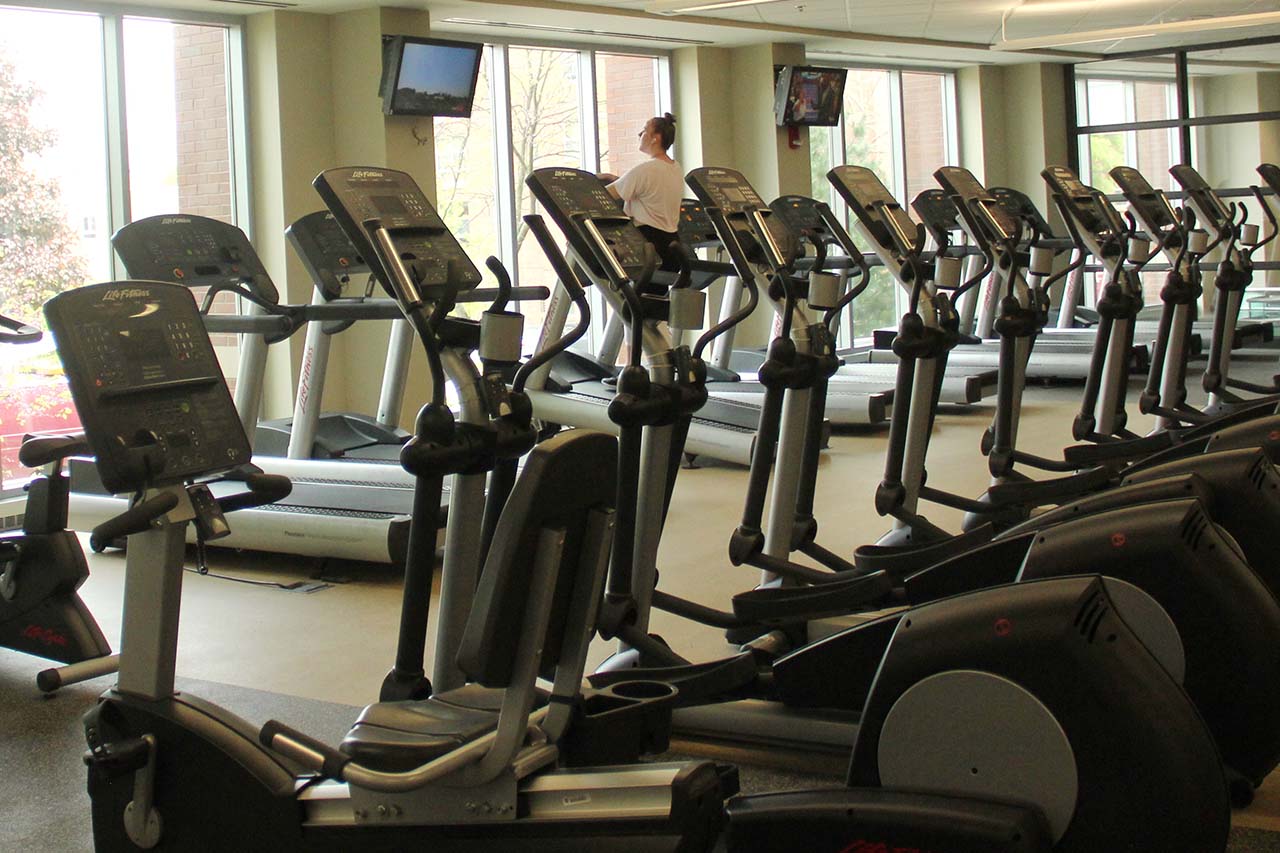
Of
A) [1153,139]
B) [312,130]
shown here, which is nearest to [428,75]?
[312,130]

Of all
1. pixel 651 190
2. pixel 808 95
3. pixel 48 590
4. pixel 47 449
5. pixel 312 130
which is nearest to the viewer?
pixel 47 449

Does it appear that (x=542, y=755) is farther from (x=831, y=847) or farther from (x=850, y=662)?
(x=850, y=662)

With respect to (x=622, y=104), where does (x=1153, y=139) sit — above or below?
above

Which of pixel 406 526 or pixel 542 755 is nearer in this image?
pixel 542 755

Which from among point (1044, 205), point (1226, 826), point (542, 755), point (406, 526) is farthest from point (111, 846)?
point (1044, 205)

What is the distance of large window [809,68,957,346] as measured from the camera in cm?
1167

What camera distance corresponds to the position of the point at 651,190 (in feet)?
20.0

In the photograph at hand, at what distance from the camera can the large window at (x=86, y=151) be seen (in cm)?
645

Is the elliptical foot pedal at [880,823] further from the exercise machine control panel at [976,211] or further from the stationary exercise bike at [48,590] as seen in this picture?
the exercise machine control panel at [976,211]

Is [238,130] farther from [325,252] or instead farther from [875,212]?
[875,212]

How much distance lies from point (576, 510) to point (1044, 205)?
1161 cm

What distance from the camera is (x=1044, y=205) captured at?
41.8ft

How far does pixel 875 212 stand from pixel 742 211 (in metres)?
0.75

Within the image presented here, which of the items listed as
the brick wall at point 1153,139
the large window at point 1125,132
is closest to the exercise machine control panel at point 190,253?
the large window at point 1125,132
